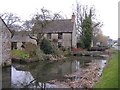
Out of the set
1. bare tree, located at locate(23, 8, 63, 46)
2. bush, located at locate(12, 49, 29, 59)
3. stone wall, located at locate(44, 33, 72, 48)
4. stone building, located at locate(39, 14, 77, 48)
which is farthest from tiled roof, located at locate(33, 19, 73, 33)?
bush, located at locate(12, 49, 29, 59)

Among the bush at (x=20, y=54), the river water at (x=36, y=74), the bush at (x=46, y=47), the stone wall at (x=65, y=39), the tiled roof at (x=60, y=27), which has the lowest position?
the river water at (x=36, y=74)

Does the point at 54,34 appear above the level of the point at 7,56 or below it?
above

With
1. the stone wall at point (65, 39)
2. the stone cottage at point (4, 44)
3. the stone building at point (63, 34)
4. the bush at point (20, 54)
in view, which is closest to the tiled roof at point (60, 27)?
the stone building at point (63, 34)

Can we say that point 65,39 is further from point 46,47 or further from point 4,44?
point 4,44

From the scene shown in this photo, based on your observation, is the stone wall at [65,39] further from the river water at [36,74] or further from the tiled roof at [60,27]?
the river water at [36,74]

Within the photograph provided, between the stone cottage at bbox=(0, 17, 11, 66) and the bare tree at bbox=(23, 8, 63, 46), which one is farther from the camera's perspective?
the bare tree at bbox=(23, 8, 63, 46)

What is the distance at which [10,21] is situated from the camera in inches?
1996

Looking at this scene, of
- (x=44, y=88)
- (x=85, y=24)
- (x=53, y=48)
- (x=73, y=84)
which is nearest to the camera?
(x=44, y=88)

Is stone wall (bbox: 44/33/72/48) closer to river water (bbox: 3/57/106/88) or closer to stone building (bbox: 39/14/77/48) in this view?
stone building (bbox: 39/14/77/48)

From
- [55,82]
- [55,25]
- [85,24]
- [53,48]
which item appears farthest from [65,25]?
[55,82]

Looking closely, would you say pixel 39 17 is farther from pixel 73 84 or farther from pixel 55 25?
pixel 73 84

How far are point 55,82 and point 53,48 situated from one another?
73.5 feet

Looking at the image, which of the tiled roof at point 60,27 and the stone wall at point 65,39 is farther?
the tiled roof at point 60,27

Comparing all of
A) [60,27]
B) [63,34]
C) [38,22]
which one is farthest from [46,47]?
[60,27]
